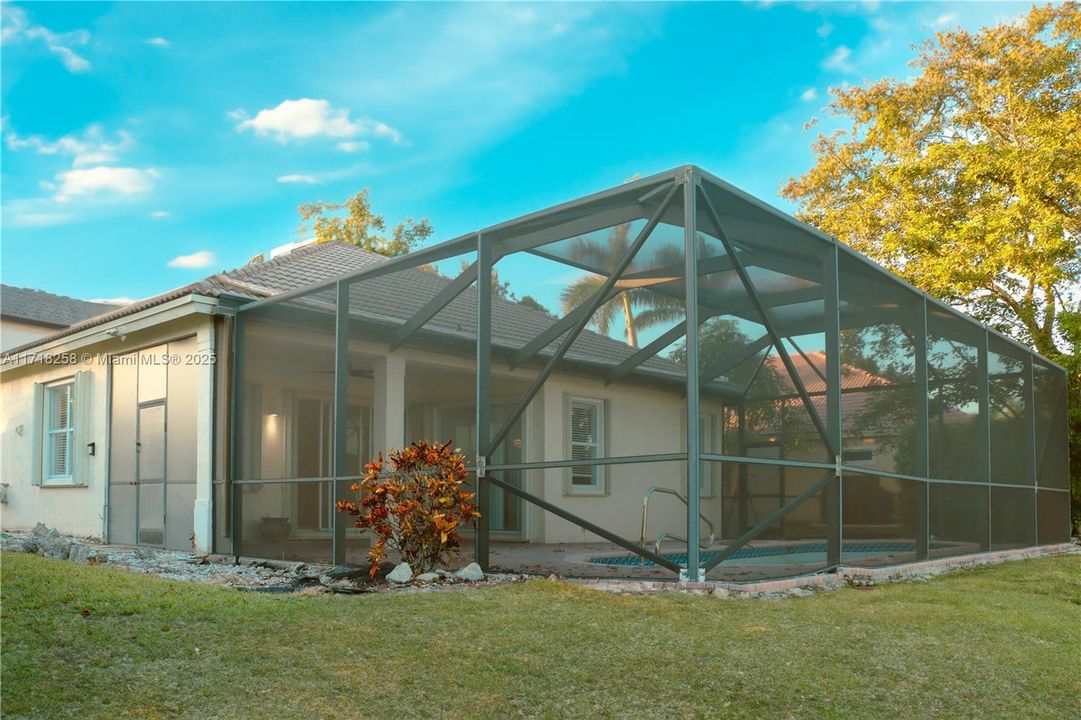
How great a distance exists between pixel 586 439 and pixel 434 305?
3897 millimetres

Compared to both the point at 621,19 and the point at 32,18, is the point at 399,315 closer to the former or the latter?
the point at 621,19

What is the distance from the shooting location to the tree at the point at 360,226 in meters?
34.4

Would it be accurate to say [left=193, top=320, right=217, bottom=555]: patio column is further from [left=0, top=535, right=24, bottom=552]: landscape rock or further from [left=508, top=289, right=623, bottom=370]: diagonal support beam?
[left=508, top=289, right=623, bottom=370]: diagonal support beam

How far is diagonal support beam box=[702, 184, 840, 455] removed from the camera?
6745 mm

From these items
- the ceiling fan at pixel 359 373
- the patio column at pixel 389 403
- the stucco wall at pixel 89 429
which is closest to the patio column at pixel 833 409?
the patio column at pixel 389 403

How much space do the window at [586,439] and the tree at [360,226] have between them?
2235cm

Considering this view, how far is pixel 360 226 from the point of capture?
3447cm

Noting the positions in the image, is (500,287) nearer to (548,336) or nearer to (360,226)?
(548,336)

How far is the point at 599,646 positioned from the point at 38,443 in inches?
498

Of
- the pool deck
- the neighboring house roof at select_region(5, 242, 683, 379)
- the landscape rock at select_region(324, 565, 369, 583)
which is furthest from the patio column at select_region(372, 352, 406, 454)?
the landscape rock at select_region(324, 565, 369, 583)

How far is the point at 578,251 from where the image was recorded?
8.25m

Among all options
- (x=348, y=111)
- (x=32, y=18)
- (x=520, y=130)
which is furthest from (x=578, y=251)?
(x=348, y=111)

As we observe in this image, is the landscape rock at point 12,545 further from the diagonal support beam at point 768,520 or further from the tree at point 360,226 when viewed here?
the tree at point 360,226

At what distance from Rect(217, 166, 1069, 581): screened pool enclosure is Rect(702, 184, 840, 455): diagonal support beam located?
0.10 feet
